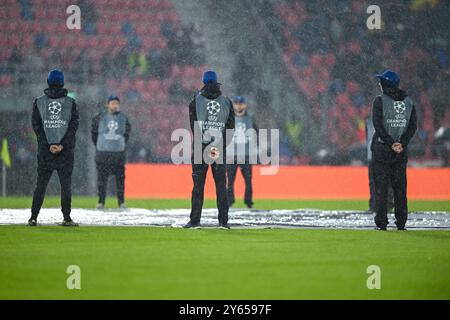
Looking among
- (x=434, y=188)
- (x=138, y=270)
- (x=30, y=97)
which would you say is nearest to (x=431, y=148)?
(x=434, y=188)

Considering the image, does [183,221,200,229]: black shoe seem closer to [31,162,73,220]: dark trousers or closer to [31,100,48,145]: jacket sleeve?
[31,162,73,220]: dark trousers

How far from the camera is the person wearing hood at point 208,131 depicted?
13.3m

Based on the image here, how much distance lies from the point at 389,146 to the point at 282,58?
17.6 metres

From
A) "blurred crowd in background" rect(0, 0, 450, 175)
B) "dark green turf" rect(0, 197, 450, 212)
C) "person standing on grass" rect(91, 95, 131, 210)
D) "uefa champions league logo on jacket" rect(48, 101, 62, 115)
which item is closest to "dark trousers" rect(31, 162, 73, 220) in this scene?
"uefa champions league logo on jacket" rect(48, 101, 62, 115)

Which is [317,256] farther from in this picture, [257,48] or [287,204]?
[257,48]

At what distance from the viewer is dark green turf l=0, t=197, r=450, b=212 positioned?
19672 mm

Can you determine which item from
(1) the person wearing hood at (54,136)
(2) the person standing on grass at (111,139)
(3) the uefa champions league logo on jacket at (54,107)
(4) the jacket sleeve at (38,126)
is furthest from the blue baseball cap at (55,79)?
(2) the person standing on grass at (111,139)

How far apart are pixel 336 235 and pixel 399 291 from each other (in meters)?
4.69

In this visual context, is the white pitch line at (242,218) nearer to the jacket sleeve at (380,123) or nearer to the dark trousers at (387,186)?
the dark trousers at (387,186)

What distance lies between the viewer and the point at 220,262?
9391 mm

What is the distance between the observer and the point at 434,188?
24.3 m

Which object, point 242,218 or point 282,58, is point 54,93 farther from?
point 282,58

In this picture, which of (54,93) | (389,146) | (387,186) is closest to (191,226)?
(54,93)

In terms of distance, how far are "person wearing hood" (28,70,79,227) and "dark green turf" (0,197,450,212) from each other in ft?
19.2
